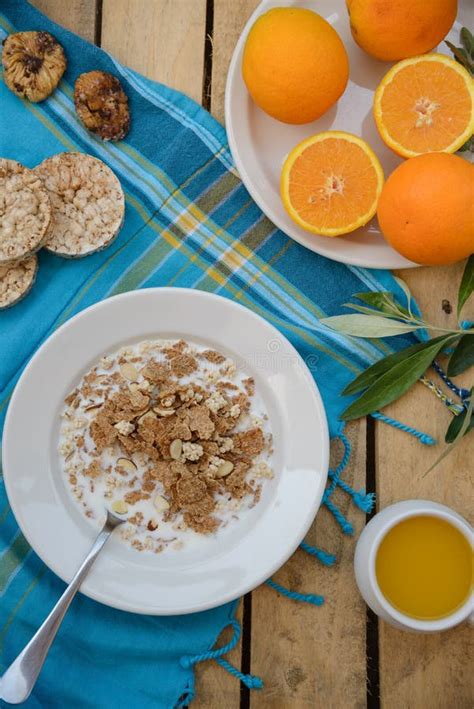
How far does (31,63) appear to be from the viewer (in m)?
1.04

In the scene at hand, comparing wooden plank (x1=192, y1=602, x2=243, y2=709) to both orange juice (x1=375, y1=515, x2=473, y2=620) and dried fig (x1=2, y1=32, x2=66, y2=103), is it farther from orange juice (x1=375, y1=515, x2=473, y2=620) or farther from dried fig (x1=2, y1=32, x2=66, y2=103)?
dried fig (x1=2, y1=32, x2=66, y2=103)

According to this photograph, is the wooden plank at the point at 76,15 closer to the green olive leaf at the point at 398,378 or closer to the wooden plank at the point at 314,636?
the green olive leaf at the point at 398,378

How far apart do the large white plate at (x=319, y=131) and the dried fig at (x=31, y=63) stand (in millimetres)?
261

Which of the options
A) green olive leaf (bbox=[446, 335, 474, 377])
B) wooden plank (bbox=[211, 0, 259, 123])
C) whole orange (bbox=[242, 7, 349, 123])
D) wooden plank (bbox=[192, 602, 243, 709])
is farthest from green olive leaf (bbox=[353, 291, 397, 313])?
wooden plank (bbox=[192, 602, 243, 709])

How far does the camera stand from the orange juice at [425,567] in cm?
95

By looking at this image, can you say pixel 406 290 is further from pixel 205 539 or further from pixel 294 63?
pixel 205 539

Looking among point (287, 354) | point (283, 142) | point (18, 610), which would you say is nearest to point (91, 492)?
point (18, 610)

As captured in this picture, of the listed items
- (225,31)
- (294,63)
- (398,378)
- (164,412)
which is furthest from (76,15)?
(398,378)

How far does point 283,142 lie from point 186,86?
180mm

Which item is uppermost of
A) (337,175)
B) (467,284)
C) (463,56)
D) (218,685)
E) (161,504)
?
(463,56)

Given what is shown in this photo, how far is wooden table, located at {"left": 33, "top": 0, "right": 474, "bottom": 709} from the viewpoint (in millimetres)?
1040

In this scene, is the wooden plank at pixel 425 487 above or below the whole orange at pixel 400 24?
below

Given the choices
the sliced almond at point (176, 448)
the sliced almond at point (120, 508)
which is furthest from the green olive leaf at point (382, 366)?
the sliced almond at point (120, 508)

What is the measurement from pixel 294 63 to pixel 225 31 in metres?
0.24
